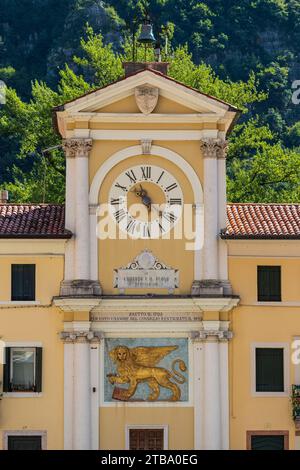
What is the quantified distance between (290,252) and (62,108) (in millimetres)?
8726

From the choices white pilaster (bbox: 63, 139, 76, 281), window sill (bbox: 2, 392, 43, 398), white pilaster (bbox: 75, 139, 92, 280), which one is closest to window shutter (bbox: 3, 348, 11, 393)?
window sill (bbox: 2, 392, 43, 398)

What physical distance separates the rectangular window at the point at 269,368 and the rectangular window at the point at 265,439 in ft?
4.85

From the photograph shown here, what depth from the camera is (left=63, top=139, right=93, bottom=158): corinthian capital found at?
178 feet

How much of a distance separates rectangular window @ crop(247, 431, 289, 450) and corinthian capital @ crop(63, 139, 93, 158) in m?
10.5

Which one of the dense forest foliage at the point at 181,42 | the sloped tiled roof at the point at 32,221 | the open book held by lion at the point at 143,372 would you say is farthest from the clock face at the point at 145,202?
the dense forest foliage at the point at 181,42

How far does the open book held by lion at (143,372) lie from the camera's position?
54.0 m

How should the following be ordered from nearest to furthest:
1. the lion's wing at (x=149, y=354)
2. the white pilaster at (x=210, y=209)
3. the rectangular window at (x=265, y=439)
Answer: the rectangular window at (x=265, y=439) → the lion's wing at (x=149, y=354) → the white pilaster at (x=210, y=209)

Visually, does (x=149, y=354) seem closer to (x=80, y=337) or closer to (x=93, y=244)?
(x=80, y=337)

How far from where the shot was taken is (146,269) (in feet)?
179

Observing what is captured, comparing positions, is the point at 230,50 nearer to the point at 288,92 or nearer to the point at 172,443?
the point at 288,92

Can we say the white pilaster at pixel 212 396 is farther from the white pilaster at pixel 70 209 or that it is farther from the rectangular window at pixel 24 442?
the rectangular window at pixel 24 442

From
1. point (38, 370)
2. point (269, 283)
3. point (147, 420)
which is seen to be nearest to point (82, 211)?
point (38, 370)

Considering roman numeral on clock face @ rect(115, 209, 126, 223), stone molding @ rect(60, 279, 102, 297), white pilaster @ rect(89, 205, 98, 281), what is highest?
roman numeral on clock face @ rect(115, 209, 126, 223)

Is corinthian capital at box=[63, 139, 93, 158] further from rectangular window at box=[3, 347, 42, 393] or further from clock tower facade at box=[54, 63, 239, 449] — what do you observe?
rectangular window at box=[3, 347, 42, 393]
